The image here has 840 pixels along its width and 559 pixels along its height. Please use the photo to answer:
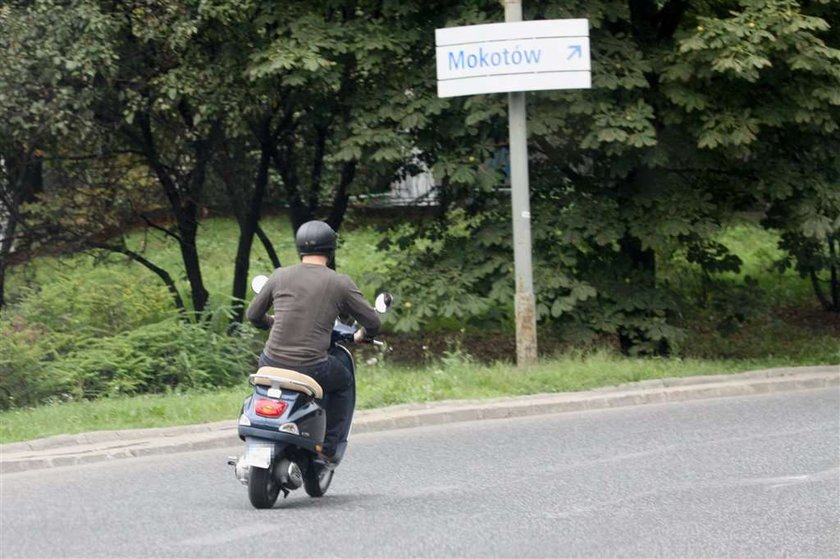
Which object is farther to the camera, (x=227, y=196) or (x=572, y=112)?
(x=227, y=196)

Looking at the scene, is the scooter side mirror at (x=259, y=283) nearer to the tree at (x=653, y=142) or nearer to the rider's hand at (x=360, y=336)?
the rider's hand at (x=360, y=336)

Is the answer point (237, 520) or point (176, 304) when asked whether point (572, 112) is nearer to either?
point (176, 304)

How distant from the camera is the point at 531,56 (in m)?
15.1

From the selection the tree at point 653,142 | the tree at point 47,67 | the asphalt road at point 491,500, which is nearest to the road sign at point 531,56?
the tree at point 653,142

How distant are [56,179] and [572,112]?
330 inches

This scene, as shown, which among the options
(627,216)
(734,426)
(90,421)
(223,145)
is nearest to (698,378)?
(734,426)

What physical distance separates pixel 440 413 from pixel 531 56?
15.3 feet

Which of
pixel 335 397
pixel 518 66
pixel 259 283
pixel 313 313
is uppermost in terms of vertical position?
pixel 518 66

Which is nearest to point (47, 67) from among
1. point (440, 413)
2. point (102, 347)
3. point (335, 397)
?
point (102, 347)

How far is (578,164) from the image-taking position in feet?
60.3

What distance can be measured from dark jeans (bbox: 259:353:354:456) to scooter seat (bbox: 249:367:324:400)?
216 mm

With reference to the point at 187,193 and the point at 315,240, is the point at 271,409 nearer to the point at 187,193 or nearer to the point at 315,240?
the point at 315,240

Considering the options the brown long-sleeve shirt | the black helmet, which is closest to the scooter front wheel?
the brown long-sleeve shirt

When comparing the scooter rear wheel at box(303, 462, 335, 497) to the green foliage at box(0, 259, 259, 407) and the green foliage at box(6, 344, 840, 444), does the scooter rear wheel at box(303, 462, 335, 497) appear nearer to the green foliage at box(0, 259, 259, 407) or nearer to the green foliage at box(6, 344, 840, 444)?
the green foliage at box(6, 344, 840, 444)
